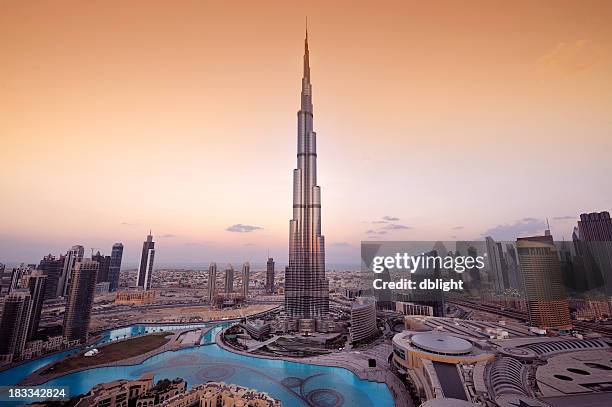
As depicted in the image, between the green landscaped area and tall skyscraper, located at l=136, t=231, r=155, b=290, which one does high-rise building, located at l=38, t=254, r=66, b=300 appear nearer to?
tall skyscraper, located at l=136, t=231, r=155, b=290

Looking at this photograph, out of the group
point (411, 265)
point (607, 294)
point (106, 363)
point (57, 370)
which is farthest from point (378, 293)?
point (57, 370)

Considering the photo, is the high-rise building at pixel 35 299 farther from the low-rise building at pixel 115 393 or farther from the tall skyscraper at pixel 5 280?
the low-rise building at pixel 115 393

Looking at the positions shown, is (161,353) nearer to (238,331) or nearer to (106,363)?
(106,363)

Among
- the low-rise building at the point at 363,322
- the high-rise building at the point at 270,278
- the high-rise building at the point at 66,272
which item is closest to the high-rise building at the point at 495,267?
the low-rise building at the point at 363,322

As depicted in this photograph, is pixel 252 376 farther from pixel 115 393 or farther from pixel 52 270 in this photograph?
pixel 52 270

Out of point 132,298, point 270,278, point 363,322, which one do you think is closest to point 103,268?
point 132,298

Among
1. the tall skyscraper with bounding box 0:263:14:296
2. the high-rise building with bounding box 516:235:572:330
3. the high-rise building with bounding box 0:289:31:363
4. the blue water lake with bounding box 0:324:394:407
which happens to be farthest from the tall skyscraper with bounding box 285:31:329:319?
the tall skyscraper with bounding box 0:263:14:296

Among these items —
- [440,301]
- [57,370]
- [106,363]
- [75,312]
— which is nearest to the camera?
[57,370]
